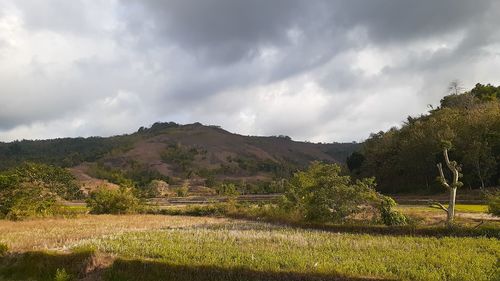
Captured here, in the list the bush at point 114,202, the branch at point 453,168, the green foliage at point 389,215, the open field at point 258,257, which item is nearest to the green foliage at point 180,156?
the bush at point 114,202

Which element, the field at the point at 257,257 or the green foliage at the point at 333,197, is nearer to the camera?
the field at the point at 257,257

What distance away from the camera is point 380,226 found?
21641mm

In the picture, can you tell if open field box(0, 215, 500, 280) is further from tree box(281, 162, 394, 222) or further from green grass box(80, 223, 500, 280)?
tree box(281, 162, 394, 222)

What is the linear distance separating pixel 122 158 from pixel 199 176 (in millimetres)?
29412

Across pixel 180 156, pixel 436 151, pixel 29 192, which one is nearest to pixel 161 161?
pixel 180 156

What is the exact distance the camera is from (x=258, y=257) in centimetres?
1390

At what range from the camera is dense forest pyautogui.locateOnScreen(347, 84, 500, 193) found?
2016 inches

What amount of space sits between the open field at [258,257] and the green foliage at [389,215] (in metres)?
3.28

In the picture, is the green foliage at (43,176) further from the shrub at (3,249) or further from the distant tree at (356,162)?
the distant tree at (356,162)

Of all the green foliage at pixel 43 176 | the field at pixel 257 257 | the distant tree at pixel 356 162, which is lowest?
the field at pixel 257 257

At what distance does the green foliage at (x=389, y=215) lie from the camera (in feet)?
74.9

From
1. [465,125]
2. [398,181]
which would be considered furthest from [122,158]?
[465,125]

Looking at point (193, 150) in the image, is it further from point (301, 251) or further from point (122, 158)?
point (301, 251)

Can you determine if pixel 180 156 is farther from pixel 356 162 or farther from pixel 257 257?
pixel 257 257
